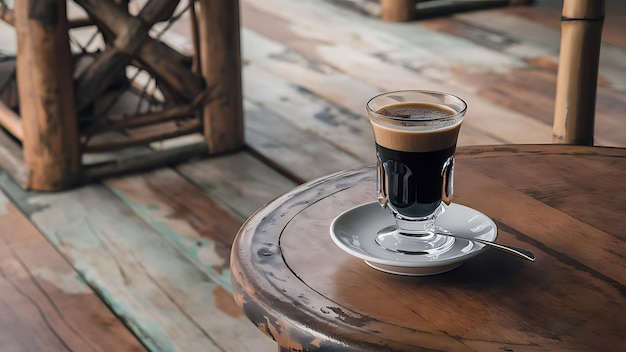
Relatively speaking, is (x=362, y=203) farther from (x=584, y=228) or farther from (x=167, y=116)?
(x=167, y=116)

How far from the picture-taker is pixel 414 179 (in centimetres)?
87

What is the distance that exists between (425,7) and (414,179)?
2.83m

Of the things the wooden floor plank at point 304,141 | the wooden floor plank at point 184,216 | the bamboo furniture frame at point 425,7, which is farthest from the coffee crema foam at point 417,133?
the bamboo furniture frame at point 425,7

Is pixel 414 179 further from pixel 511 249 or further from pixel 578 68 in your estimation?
pixel 578 68

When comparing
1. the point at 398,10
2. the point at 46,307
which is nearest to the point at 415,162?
the point at 46,307

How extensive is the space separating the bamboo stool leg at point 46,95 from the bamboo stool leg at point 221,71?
33 centimetres

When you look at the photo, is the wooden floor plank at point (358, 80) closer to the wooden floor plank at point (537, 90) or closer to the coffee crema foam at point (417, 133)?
the wooden floor plank at point (537, 90)

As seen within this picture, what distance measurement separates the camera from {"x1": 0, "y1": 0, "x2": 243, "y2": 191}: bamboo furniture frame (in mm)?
2020

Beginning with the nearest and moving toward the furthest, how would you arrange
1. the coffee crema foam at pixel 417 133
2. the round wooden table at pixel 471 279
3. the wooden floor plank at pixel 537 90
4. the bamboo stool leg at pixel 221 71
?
the round wooden table at pixel 471 279, the coffee crema foam at pixel 417 133, the bamboo stool leg at pixel 221 71, the wooden floor plank at pixel 537 90

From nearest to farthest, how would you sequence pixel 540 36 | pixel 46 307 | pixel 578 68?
pixel 578 68 → pixel 46 307 → pixel 540 36

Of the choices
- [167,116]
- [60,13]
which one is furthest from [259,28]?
[60,13]

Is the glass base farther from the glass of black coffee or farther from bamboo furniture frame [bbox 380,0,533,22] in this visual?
bamboo furniture frame [bbox 380,0,533,22]

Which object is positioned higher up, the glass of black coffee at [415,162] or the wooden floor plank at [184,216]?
the glass of black coffee at [415,162]

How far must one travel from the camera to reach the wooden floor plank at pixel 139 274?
1561 mm
